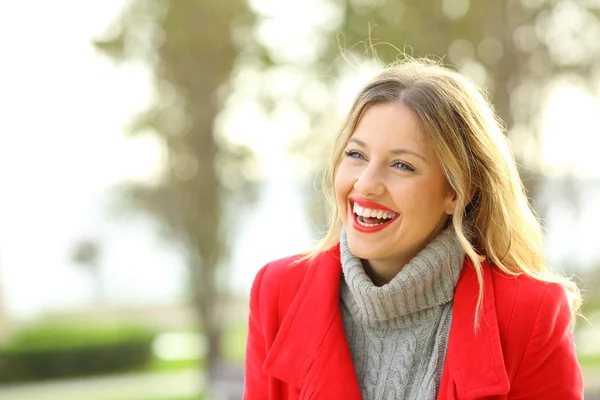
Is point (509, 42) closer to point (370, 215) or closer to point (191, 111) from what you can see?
point (191, 111)

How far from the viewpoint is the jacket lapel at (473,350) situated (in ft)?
7.56

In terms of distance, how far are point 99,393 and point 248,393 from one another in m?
9.56

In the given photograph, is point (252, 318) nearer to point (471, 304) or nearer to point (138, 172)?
point (471, 304)

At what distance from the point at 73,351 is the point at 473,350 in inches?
443

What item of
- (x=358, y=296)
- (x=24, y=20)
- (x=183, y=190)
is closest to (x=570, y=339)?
(x=358, y=296)

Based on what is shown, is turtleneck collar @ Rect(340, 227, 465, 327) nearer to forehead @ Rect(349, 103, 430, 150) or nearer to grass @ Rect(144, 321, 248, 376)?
forehead @ Rect(349, 103, 430, 150)

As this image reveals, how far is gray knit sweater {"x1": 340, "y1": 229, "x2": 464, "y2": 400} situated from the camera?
241 cm

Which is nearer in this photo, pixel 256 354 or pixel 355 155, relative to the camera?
pixel 355 155

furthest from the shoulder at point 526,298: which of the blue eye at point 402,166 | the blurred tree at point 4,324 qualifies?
the blurred tree at point 4,324

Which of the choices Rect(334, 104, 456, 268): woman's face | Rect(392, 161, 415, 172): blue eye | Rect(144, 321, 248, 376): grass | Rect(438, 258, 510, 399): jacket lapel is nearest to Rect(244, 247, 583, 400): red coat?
Rect(438, 258, 510, 399): jacket lapel

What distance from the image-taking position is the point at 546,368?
235 cm

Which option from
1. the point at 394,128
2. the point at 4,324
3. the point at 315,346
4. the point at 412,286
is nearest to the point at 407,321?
the point at 412,286

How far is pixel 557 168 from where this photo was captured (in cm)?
668

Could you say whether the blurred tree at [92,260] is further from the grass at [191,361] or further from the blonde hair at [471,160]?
the blonde hair at [471,160]
